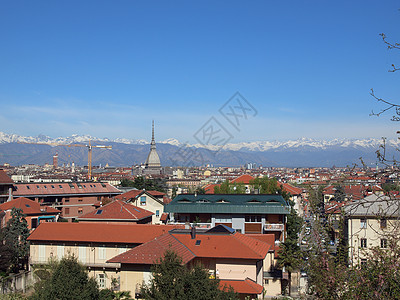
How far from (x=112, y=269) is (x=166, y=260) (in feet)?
28.7

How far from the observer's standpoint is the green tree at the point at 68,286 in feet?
41.4

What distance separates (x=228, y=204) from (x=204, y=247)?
973 cm

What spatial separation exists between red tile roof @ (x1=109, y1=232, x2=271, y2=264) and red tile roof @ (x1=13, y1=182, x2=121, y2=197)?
28577 mm

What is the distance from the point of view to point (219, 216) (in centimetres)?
2755

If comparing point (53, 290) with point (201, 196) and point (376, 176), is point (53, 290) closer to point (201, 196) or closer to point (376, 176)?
point (376, 176)

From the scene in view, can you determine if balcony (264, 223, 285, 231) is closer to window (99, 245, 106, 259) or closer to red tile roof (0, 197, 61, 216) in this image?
window (99, 245, 106, 259)

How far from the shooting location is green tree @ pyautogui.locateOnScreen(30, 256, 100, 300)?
12.6m

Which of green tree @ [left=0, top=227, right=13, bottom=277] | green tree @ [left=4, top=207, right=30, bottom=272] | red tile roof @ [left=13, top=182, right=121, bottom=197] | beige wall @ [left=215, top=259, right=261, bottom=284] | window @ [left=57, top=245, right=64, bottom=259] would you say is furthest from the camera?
red tile roof @ [left=13, top=182, right=121, bottom=197]

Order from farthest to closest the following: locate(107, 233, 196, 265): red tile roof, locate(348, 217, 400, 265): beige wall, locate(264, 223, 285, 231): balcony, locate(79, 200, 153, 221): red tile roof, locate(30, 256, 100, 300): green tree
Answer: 1. locate(79, 200, 153, 221): red tile roof
2. locate(264, 223, 285, 231): balcony
3. locate(107, 233, 196, 265): red tile roof
4. locate(30, 256, 100, 300): green tree
5. locate(348, 217, 400, 265): beige wall

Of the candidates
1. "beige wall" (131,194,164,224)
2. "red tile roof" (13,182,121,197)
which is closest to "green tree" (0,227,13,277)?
"beige wall" (131,194,164,224)

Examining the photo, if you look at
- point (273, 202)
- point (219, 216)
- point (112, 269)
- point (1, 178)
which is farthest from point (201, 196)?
point (1, 178)

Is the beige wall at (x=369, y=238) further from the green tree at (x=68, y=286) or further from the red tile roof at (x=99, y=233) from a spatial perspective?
the red tile roof at (x=99, y=233)

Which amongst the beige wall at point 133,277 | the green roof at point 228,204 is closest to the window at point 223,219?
the green roof at point 228,204

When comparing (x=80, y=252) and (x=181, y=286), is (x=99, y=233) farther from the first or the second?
(x=181, y=286)
